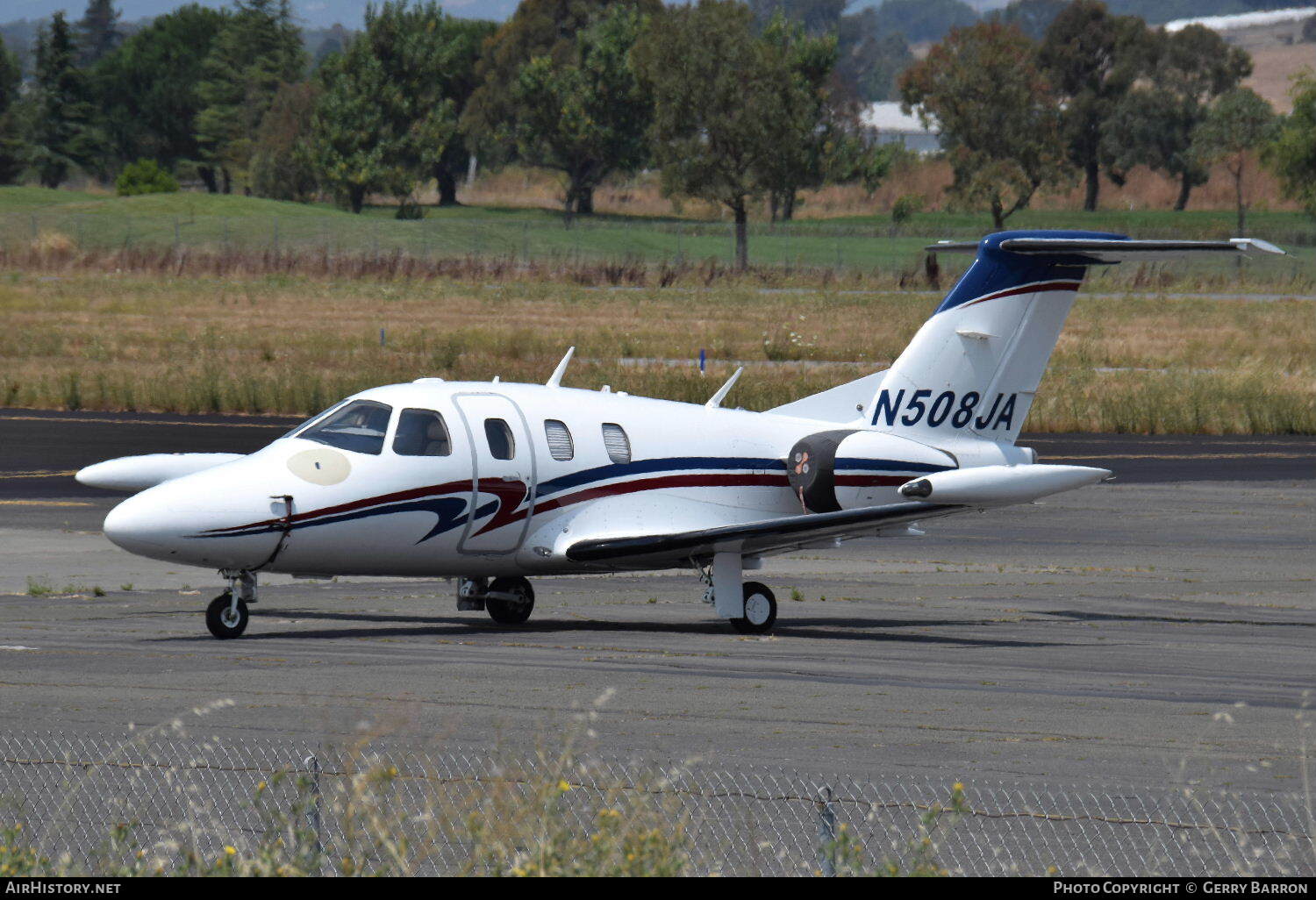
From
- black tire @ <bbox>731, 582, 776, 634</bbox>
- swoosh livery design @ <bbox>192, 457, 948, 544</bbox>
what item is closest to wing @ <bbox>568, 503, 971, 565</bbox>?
black tire @ <bbox>731, 582, 776, 634</bbox>

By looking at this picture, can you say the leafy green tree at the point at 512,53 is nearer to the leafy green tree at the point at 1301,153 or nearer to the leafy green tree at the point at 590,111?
the leafy green tree at the point at 590,111

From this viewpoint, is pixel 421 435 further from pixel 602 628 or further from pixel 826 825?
pixel 826 825

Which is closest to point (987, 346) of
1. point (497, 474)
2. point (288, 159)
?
point (497, 474)

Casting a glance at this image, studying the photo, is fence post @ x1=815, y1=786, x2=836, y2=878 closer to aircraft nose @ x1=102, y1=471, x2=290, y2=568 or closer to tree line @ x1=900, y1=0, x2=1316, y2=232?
aircraft nose @ x1=102, y1=471, x2=290, y2=568

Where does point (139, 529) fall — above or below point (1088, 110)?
below

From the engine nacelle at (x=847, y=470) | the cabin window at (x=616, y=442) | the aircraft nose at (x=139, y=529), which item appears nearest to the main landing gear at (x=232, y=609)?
the aircraft nose at (x=139, y=529)

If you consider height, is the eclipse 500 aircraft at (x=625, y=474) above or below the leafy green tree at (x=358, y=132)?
below

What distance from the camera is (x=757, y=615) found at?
20531 millimetres

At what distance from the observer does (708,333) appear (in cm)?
6644

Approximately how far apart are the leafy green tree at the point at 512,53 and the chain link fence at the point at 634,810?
457ft

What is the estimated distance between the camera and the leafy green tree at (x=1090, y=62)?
160625 mm

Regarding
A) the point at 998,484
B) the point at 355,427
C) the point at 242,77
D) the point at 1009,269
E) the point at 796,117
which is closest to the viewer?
the point at 998,484

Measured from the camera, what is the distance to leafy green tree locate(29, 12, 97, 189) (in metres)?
160

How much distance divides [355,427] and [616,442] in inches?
114
